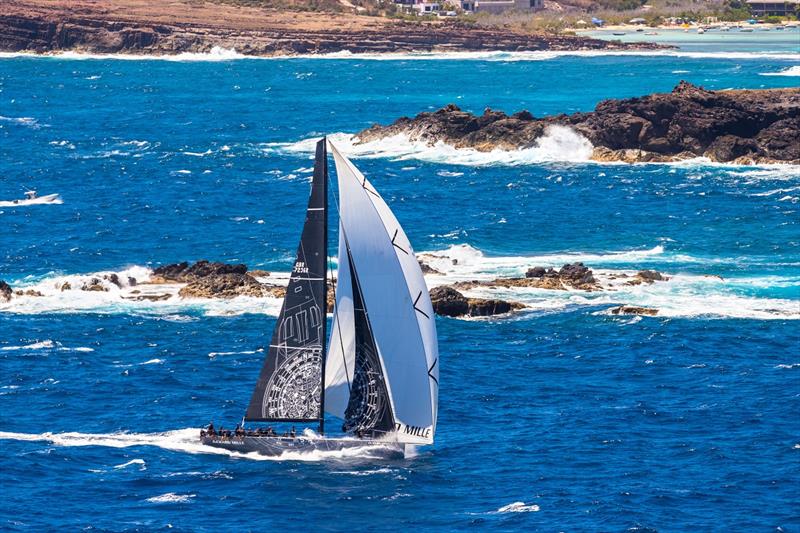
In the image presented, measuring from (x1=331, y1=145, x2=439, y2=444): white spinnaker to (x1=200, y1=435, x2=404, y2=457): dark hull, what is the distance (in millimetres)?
1300

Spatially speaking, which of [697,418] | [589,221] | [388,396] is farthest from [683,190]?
[388,396]

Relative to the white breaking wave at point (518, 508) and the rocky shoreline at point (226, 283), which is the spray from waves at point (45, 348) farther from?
the white breaking wave at point (518, 508)

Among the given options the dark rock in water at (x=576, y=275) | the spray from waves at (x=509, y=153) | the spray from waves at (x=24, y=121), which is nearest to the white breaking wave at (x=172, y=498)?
the dark rock in water at (x=576, y=275)

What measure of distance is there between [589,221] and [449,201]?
1293 cm

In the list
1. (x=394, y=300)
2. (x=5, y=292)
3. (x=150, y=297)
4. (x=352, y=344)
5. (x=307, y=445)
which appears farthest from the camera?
(x=5, y=292)

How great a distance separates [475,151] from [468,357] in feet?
220

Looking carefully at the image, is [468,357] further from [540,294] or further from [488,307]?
[540,294]

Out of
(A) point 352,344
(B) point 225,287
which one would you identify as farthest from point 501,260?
(A) point 352,344

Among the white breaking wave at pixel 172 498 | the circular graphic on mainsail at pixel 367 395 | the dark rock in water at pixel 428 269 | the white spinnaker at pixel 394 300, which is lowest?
the white breaking wave at pixel 172 498

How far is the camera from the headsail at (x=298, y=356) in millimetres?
53531

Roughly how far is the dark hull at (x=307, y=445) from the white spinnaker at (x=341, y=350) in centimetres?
99

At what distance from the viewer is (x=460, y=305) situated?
77.2 meters

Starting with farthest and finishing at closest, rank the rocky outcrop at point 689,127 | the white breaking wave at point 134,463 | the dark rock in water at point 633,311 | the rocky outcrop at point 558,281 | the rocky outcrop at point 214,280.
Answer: the rocky outcrop at point 689,127, the rocky outcrop at point 558,281, the rocky outcrop at point 214,280, the dark rock in water at point 633,311, the white breaking wave at point 134,463

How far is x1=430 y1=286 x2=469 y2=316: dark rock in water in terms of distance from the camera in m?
77.1
